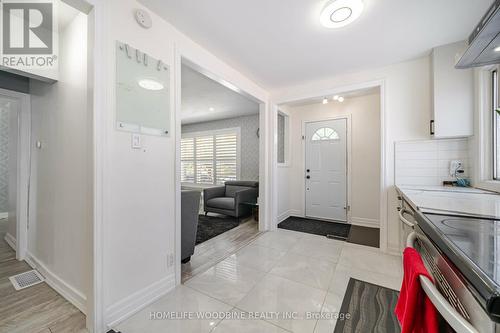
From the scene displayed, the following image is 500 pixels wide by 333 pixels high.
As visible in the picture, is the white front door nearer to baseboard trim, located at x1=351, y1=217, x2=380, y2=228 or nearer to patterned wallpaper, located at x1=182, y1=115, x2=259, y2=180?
baseboard trim, located at x1=351, y1=217, x2=380, y2=228

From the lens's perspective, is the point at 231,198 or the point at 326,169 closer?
the point at 326,169

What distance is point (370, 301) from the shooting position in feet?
5.11

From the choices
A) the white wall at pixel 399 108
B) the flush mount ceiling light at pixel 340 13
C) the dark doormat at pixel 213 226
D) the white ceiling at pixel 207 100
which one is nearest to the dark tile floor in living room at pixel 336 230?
the white wall at pixel 399 108

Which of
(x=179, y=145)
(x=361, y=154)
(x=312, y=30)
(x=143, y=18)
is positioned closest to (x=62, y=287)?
(x=179, y=145)

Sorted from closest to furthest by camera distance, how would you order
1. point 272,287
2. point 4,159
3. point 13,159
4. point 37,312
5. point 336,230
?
point 37,312 → point 272,287 → point 13,159 → point 336,230 → point 4,159

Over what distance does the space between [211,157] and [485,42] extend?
→ 5.21 m

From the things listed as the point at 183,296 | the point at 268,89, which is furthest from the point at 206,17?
the point at 183,296

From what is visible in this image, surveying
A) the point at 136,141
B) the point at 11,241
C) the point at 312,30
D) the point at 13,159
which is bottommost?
the point at 11,241

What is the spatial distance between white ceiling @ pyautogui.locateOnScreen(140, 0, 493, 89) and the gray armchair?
2479 millimetres

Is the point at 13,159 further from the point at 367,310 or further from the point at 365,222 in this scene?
the point at 365,222

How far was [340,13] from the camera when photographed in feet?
5.20

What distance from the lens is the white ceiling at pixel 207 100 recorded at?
3051 mm

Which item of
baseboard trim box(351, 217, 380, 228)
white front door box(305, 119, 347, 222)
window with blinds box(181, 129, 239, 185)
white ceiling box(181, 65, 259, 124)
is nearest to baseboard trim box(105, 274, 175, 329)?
white ceiling box(181, 65, 259, 124)

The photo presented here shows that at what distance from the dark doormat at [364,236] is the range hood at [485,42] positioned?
7.59ft
